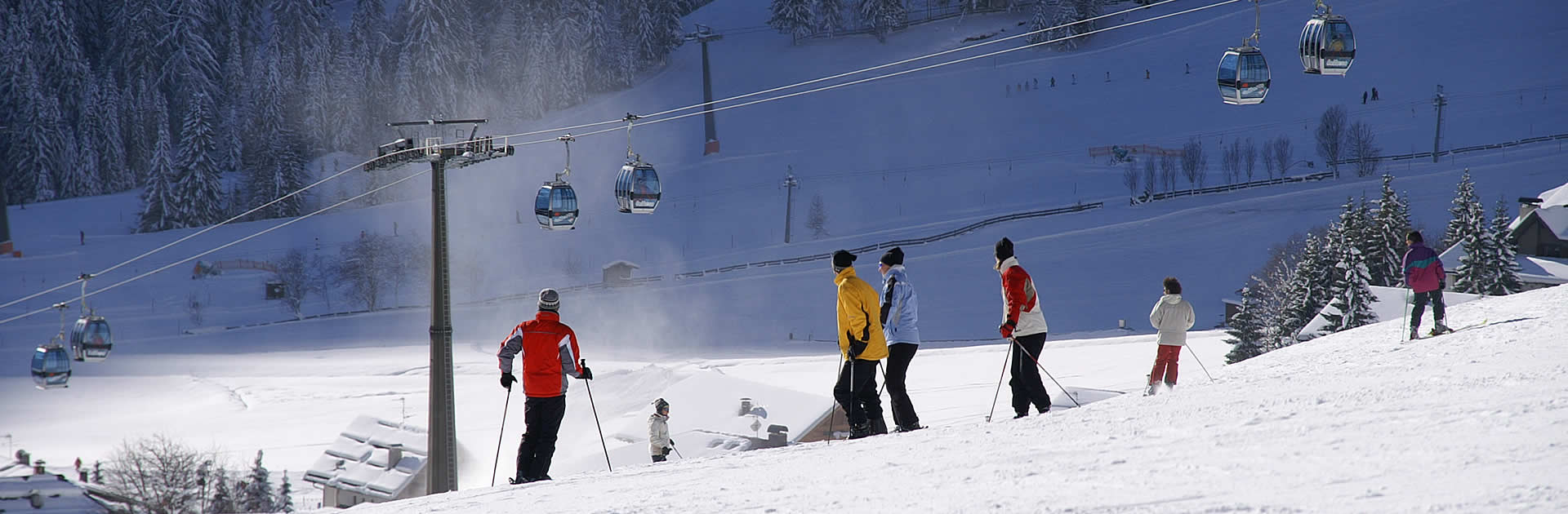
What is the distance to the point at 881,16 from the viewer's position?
75625 mm

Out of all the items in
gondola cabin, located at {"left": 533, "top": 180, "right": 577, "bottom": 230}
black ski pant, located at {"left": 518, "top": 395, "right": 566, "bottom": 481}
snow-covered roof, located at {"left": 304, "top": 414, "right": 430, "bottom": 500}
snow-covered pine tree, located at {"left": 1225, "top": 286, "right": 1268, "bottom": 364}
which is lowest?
snow-covered roof, located at {"left": 304, "top": 414, "right": 430, "bottom": 500}

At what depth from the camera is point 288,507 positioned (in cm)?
2289

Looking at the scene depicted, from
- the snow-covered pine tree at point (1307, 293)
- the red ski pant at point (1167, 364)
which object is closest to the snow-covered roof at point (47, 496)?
the red ski pant at point (1167, 364)

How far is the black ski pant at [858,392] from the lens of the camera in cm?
850

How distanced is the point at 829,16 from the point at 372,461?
5867cm

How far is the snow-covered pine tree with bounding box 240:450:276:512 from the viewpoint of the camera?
73.6 ft

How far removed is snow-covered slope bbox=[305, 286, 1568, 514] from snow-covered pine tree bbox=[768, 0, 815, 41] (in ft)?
223

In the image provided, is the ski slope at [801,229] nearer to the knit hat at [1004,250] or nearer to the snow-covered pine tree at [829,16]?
the snow-covered pine tree at [829,16]

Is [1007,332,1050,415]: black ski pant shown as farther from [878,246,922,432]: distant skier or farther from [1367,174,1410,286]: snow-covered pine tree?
[1367,174,1410,286]: snow-covered pine tree

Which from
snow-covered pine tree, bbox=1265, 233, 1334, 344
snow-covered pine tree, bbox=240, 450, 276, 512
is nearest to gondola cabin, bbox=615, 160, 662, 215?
snow-covered pine tree, bbox=240, 450, 276, 512

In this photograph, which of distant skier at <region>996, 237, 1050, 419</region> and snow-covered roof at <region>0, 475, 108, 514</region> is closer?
distant skier at <region>996, 237, 1050, 419</region>

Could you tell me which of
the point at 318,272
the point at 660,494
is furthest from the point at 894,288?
the point at 318,272

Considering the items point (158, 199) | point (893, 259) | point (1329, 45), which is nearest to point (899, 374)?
point (893, 259)

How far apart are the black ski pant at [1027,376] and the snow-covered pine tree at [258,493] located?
17.6m
